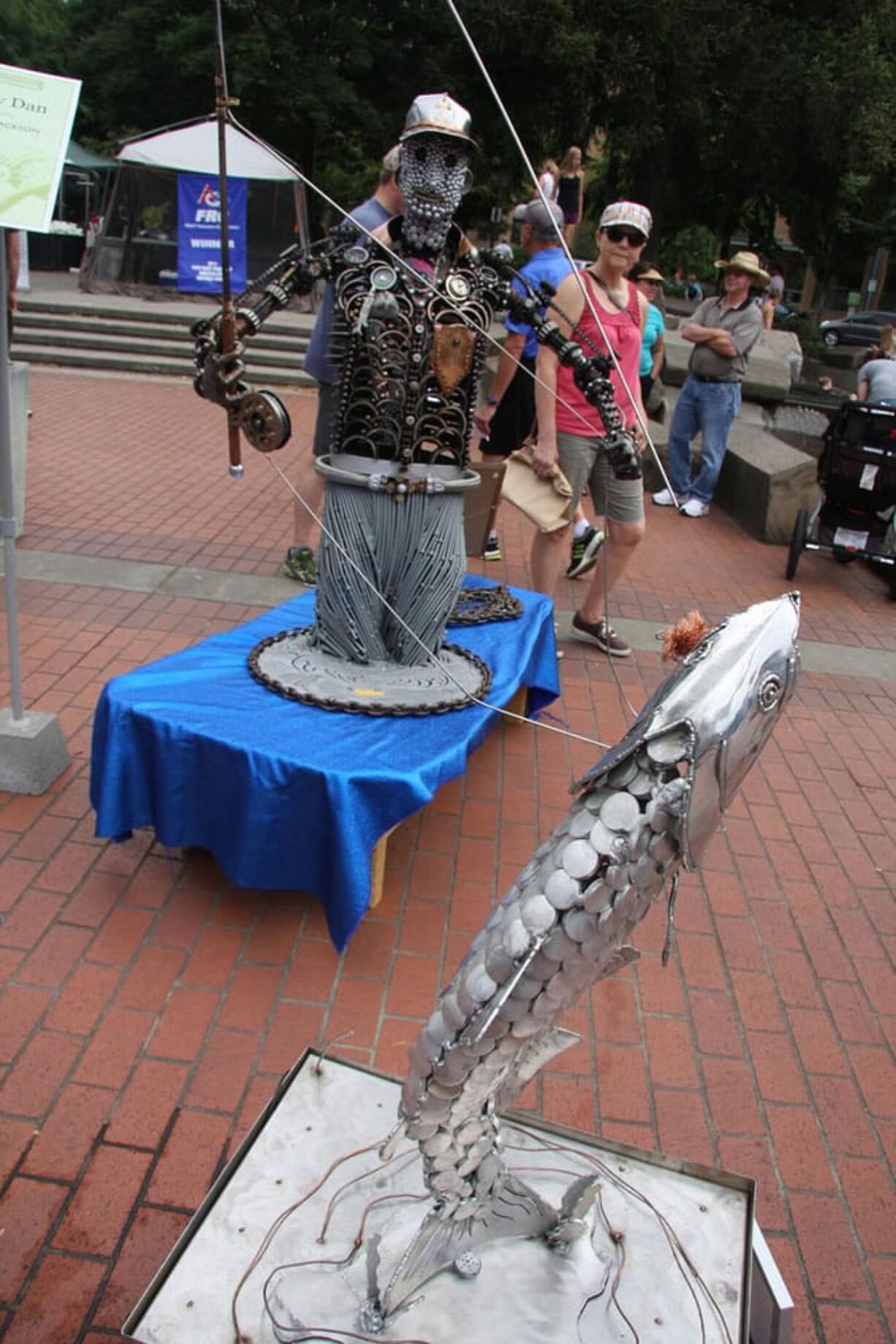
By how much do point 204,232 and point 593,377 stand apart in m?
12.2

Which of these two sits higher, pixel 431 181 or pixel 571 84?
pixel 571 84

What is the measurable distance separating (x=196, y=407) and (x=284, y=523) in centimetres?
405

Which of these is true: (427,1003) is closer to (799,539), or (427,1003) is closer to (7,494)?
(7,494)

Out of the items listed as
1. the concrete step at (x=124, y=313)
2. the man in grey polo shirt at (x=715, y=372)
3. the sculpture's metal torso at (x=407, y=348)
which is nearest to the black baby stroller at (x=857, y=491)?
the man in grey polo shirt at (x=715, y=372)

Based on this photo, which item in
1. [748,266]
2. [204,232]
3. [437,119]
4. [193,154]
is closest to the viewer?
[437,119]

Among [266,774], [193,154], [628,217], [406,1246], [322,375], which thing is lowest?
[406,1246]

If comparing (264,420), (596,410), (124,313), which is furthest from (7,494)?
(124,313)

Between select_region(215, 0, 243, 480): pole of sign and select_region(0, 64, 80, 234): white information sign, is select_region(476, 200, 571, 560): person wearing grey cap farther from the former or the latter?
select_region(215, 0, 243, 480): pole of sign

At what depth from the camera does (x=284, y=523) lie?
6.37 m

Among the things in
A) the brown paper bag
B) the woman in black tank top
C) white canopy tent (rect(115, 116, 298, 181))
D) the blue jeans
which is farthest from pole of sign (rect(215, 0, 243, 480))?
white canopy tent (rect(115, 116, 298, 181))

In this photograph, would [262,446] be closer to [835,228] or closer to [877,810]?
[877,810]

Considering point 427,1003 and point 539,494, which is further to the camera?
point 539,494

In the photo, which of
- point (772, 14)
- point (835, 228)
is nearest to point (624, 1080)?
point (772, 14)

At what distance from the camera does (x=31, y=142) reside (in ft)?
8.92
